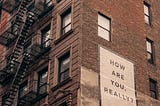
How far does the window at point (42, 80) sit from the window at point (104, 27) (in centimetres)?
516

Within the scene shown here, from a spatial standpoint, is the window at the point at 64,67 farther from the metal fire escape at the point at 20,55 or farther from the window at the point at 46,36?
the metal fire escape at the point at 20,55

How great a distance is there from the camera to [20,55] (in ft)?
120

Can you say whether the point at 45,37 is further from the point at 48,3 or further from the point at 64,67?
the point at 64,67

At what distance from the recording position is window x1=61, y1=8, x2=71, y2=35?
Result: 31.9 m

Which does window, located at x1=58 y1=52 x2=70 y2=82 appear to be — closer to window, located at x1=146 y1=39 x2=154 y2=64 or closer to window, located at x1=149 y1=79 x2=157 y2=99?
window, located at x1=149 y1=79 x2=157 y2=99

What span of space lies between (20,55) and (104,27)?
8785mm

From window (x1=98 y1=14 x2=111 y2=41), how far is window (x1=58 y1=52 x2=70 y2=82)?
122 inches

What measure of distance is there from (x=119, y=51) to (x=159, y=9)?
9785mm

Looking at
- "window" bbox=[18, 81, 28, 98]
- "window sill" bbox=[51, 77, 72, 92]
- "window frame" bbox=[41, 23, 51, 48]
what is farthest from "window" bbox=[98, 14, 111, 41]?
"window" bbox=[18, 81, 28, 98]

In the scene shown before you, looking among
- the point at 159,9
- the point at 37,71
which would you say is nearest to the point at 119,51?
the point at 37,71

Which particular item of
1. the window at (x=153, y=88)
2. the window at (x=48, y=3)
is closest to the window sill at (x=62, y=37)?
the window at (x=48, y=3)

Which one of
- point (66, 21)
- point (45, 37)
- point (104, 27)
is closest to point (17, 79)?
point (45, 37)

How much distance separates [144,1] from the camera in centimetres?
3778

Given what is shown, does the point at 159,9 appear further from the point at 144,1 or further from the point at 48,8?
the point at 48,8
